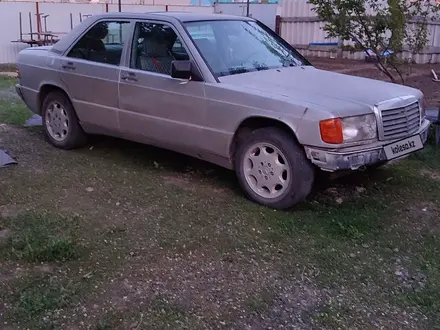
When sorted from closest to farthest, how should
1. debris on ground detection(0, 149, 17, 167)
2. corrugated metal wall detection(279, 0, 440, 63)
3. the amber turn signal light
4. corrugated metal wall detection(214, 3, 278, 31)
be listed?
the amber turn signal light → debris on ground detection(0, 149, 17, 167) → corrugated metal wall detection(279, 0, 440, 63) → corrugated metal wall detection(214, 3, 278, 31)

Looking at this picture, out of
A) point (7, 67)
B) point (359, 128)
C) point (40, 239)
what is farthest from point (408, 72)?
point (7, 67)

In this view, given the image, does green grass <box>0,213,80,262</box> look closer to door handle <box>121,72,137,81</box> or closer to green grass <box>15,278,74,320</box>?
green grass <box>15,278,74,320</box>

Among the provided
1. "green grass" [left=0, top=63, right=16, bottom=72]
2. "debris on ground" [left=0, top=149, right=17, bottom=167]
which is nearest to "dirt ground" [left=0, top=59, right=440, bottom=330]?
"debris on ground" [left=0, top=149, right=17, bottom=167]

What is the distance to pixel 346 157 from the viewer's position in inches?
180

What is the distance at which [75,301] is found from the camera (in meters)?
3.50

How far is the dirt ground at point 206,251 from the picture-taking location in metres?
3.41

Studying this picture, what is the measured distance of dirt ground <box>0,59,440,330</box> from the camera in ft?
11.2

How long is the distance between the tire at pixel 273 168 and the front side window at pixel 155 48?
1.15 metres

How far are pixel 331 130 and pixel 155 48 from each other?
221 centimetres

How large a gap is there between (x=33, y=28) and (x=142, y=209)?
14.3 metres

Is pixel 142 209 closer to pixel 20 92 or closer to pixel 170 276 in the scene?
pixel 170 276

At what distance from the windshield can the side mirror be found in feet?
0.68

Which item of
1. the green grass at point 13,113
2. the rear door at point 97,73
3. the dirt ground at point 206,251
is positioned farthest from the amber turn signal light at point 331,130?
the green grass at point 13,113

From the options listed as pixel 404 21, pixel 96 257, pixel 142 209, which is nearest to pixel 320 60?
pixel 404 21
